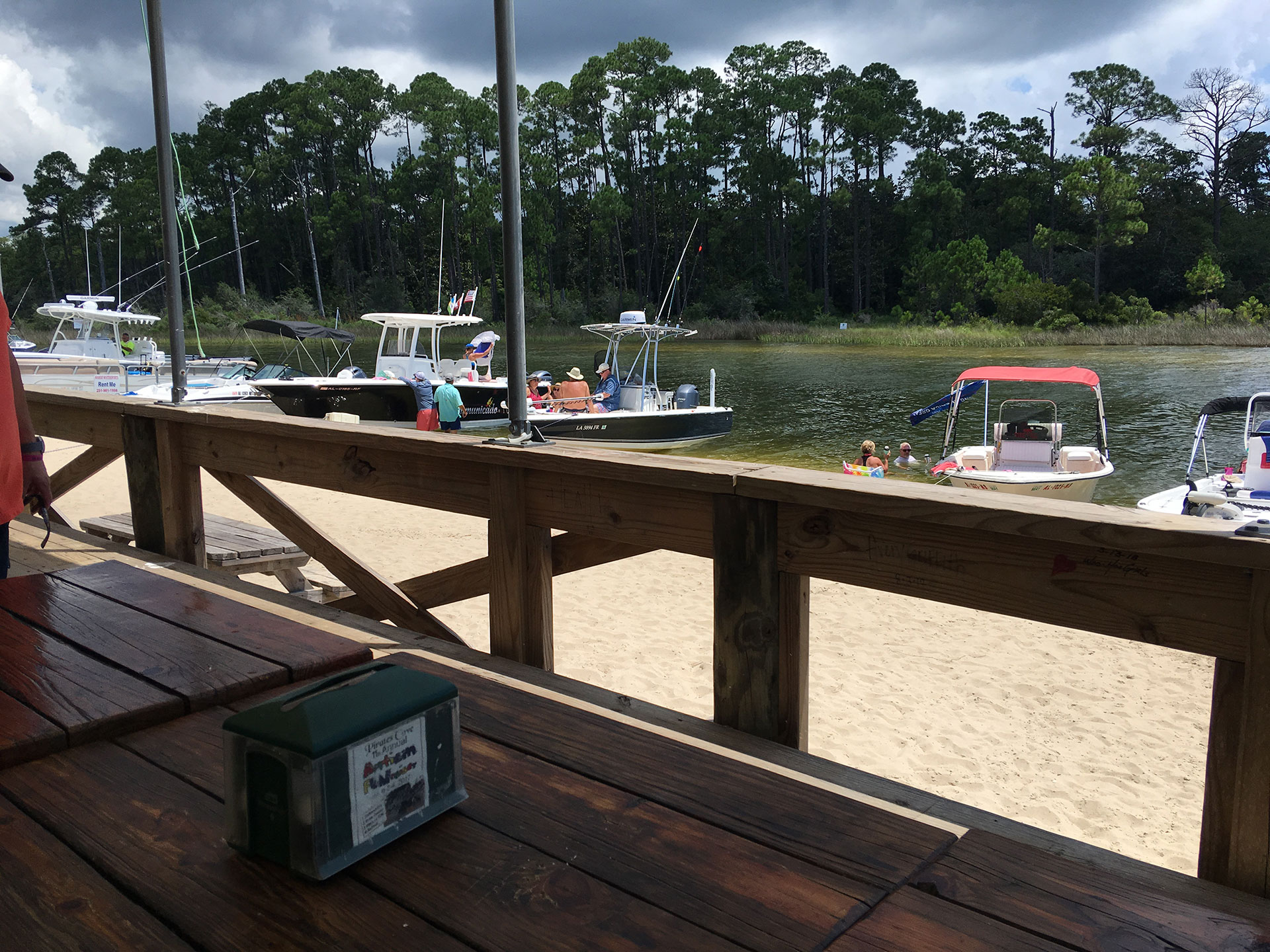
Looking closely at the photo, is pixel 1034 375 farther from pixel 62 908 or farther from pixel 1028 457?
pixel 62 908

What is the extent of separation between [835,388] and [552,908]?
34.0m

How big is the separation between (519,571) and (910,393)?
32.3 metres

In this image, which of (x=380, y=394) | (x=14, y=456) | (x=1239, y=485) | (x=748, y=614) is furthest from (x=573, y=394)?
(x=748, y=614)

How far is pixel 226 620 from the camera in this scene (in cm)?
161

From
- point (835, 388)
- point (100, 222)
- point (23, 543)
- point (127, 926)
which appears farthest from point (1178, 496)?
point (100, 222)

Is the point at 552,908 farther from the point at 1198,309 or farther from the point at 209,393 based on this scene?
the point at 1198,309

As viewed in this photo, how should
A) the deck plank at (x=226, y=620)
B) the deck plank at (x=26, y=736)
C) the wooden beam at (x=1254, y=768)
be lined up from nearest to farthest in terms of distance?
1. the deck plank at (x=26, y=736)
2. the wooden beam at (x=1254, y=768)
3. the deck plank at (x=226, y=620)

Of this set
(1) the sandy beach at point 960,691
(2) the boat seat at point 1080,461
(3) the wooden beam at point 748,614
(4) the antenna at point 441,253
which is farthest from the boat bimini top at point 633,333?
(3) the wooden beam at point 748,614

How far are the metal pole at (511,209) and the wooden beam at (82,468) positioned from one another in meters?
2.06

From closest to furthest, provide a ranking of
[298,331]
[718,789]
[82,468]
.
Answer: [718,789] → [82,468] → [298,331]

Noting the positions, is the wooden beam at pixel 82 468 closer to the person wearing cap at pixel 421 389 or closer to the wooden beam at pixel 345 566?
the wooden beam at pixel 345 566

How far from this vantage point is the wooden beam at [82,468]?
12.4 feet

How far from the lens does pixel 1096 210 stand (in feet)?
195

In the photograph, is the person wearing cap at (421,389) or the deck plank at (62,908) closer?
the deck plank at (62,908)
